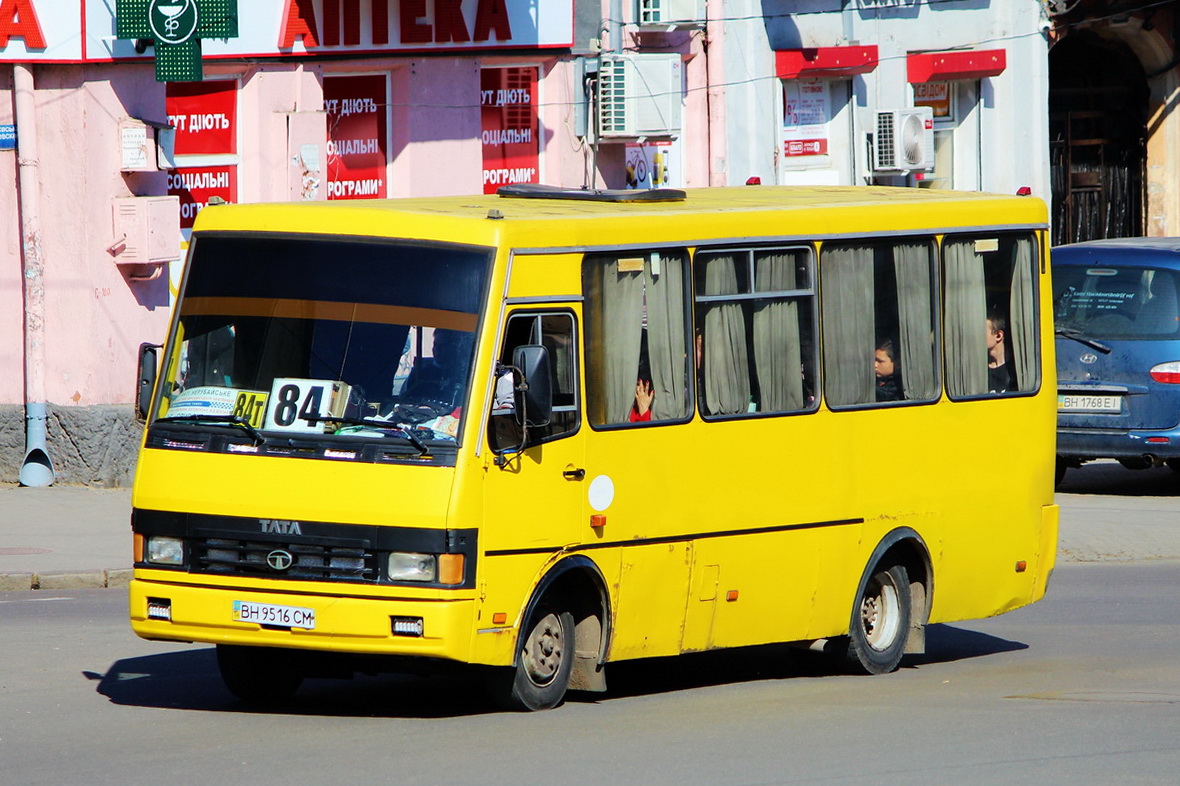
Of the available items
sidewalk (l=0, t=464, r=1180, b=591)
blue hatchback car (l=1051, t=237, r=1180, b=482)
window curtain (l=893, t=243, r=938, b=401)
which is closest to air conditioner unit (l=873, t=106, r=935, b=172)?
sidewalk (l=0, t=464, r=1180, b=591)

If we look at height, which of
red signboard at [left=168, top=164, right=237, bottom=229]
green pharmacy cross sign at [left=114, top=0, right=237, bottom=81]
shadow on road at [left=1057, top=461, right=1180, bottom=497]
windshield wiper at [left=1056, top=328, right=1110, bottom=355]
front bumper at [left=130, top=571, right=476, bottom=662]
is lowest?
shadow on road at [left=1057, top=461, right=1180, bottom=497]

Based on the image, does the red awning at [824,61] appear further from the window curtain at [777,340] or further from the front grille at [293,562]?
the front grille at [293,562]

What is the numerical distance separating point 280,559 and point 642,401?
6.50 feet

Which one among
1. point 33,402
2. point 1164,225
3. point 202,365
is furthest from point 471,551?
point 1164,225

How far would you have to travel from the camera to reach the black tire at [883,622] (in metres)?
11.3

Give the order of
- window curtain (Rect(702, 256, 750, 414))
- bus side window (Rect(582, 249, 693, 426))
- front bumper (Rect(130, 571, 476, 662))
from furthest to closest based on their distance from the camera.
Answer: window curtain (Rect(702, 256, 750, 414))
bus side window (Rect(582, 249, 693, 426))
front bumper (Rect(130, 571, 476, 662))

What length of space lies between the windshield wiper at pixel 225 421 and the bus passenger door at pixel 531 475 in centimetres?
104

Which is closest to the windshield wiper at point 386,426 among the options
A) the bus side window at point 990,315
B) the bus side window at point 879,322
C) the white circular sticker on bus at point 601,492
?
the white circular sticker on bus at point 601,492

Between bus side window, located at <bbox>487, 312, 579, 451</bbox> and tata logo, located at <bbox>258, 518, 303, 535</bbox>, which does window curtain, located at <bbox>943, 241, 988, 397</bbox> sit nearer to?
bus side window, located at <bbox>487, 312, 579, 451</bbox>

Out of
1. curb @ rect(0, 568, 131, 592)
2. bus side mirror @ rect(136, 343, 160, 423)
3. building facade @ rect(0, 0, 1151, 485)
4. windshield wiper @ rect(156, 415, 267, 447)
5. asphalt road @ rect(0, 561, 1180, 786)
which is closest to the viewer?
asphalt road @ rect(0, 561, 1180, 786)

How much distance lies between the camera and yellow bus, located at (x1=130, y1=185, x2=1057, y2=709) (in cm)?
888

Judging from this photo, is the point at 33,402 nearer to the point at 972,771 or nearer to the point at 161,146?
the point at 161,146

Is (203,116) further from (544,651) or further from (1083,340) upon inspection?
(544,651)

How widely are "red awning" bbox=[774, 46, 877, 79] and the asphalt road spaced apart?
15148mm
